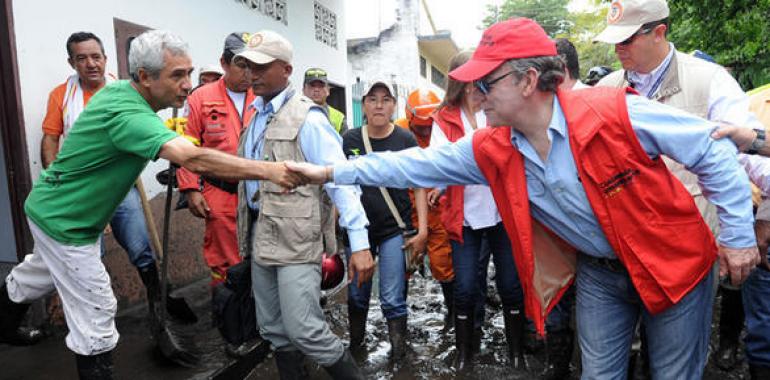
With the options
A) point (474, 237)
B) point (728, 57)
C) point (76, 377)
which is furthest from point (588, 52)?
point (76, 377)

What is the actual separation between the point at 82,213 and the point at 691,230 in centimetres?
271

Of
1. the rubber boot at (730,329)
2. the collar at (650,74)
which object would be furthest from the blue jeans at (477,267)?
the rubber boot at (730,329)

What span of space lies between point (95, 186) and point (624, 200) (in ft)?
7.86

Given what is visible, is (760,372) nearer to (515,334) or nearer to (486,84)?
(515,334)

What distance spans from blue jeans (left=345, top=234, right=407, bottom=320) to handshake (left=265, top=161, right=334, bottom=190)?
4.96ft

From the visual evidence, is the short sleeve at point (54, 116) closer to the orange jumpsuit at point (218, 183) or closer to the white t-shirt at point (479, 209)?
the orange jumpsuit at point (218, 183)

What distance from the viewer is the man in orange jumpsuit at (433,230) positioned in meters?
4.36

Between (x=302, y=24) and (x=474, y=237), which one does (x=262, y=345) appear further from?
(x=302, y=24)

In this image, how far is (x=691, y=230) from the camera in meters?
2.07

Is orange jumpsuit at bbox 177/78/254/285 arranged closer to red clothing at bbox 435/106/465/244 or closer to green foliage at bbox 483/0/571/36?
red clothing at bbox 435/106/465/244

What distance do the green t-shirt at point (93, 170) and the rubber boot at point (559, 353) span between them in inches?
102

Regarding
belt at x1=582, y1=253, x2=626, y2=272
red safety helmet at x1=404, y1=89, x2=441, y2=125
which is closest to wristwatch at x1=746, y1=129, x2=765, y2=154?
belt at x1=582, y1=253, x2=626, y2=272

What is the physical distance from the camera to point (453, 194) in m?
3.66

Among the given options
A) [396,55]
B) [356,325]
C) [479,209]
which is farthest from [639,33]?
[396,55]
